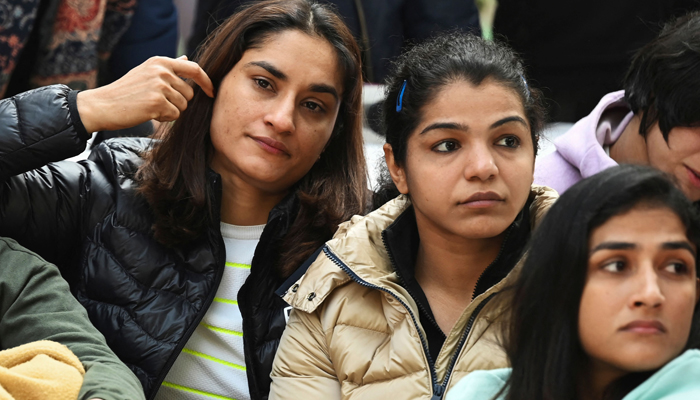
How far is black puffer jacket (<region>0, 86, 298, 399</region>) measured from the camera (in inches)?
75.0

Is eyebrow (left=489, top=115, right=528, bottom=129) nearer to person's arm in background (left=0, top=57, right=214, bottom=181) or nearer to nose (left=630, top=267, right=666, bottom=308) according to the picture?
nose (left=630, top=267, right=666, bottom=308)

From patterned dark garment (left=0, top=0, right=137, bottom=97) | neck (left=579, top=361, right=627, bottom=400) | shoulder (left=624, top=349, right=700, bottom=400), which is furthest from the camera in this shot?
patterned dark garment (left=0, top=0, right=137, bottom=97)

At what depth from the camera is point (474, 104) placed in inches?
67.2

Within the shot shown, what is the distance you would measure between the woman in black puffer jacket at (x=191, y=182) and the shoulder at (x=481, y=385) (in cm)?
65

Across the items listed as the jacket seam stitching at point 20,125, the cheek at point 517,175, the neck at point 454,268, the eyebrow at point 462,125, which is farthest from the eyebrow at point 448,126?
the jacket seam stitching at point 20,125

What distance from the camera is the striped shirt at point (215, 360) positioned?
196 cm

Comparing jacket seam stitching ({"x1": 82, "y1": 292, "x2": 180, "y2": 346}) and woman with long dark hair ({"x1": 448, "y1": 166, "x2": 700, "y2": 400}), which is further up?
woman with long dark hair ({"x1": 448, "y1": 166, "x2": 700, "y2": 400})

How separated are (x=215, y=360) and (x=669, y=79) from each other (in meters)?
1.34

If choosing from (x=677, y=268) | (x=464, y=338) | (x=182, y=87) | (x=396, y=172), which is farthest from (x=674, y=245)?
(x=182, y=87)

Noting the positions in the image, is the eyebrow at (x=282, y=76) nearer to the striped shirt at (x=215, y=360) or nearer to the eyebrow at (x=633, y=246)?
the striped shirt at (x=215, y=360)

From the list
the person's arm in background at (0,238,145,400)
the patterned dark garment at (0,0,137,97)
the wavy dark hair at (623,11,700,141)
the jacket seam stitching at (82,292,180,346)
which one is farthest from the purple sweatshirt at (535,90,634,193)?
the patterned dark garment at (0,0,137,97)

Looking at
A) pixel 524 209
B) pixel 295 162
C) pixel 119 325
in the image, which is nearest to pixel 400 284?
pixel 524 209

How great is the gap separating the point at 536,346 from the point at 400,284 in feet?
1.74

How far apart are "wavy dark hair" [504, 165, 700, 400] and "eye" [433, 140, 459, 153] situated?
437mm
